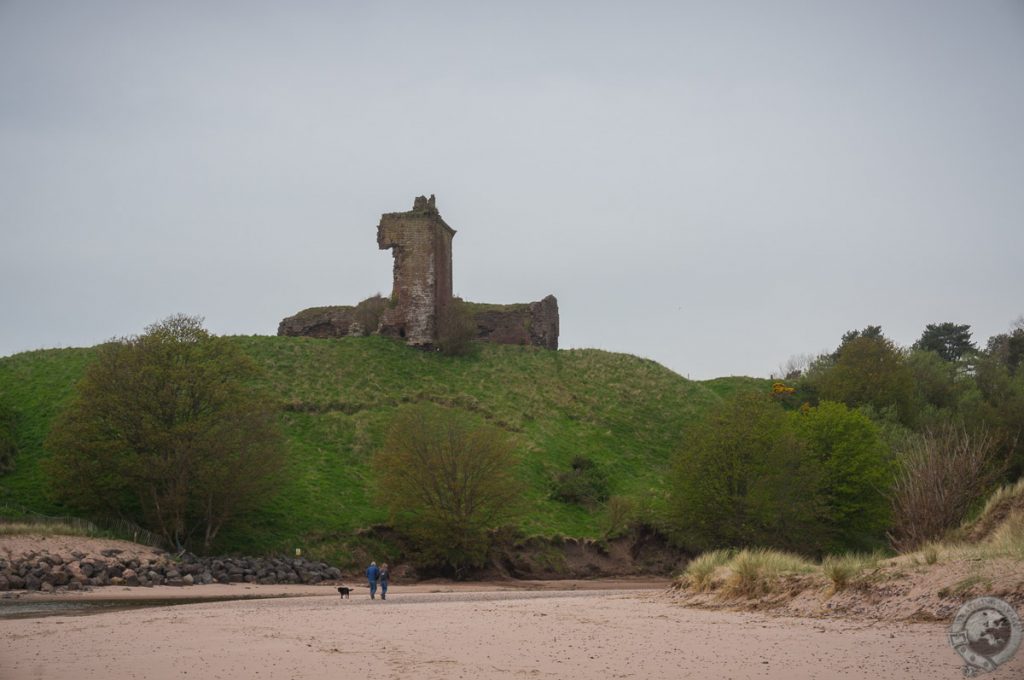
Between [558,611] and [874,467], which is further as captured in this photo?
[874,467]

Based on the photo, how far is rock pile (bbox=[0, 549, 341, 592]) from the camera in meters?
28.0

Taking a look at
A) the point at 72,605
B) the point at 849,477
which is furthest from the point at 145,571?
the point at 849,477

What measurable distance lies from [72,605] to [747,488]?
2482 cm

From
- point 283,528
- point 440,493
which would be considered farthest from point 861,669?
point 283,528

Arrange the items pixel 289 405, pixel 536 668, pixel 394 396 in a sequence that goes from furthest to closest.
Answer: pixel 394 396 → pixel 289 405 → pixel 536 668

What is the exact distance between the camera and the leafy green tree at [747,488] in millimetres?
35500

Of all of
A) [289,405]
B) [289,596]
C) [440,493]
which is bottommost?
[289,596]

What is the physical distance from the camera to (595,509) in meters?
44.3

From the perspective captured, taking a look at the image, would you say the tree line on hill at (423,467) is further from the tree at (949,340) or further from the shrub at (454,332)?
the tree at (949,340)

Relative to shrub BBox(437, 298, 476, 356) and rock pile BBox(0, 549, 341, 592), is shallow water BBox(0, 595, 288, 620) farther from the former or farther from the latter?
shrub BBox(437, 298, 476, 356)

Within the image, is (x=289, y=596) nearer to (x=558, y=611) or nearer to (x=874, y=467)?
(x=558, y=611)

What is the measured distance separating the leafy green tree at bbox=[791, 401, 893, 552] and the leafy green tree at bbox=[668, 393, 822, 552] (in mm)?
1920

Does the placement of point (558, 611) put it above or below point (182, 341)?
below

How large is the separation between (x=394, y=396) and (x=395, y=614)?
34.6 meters
